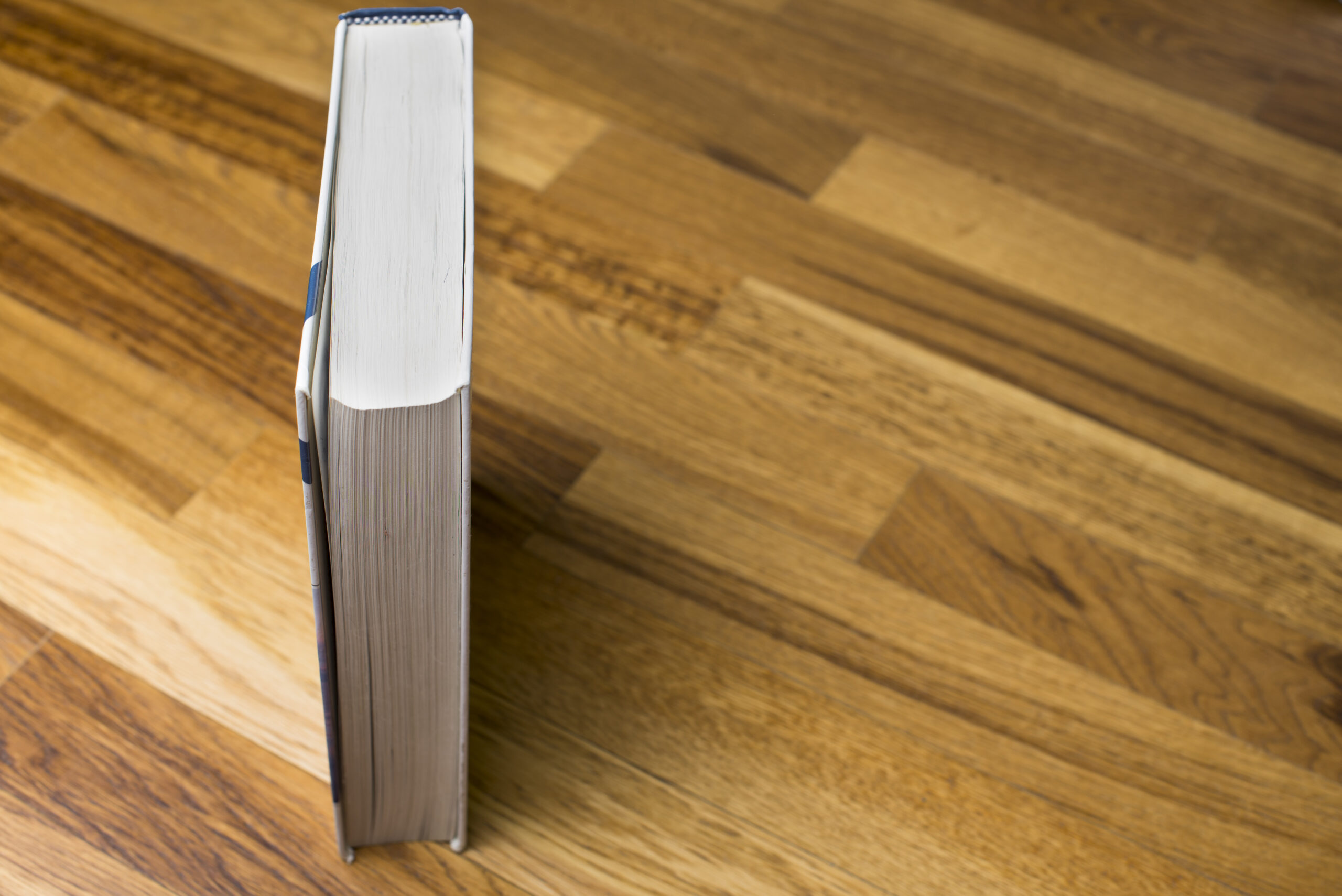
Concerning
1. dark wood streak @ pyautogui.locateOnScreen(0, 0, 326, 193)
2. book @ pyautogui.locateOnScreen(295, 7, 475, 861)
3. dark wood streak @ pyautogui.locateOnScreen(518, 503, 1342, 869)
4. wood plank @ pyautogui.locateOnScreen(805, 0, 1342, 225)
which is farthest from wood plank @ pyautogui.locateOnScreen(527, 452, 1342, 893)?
wood plank @ pyautogui.locateOnScreen(805, 0, 1342, 225)

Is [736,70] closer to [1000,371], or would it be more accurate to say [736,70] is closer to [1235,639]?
[1000,371]

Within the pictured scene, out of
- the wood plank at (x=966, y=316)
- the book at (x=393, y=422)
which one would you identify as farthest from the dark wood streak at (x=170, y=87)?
the book at (x=393, y=422)

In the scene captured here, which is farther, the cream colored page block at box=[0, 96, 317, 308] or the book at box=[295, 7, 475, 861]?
the cream colored page block at box=[0, 96, 317, 308]

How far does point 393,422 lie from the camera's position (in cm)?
52

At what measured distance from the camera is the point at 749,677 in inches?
30.3

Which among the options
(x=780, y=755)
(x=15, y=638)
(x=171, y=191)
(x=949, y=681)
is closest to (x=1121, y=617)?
(x=949, y=681)

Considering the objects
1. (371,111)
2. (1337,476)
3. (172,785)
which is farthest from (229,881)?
(1337,476)

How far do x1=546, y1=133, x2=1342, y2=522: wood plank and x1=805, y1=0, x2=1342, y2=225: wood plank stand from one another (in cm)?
26

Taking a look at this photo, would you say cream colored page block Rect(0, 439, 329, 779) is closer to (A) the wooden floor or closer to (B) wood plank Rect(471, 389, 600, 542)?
(A) the wooden floor

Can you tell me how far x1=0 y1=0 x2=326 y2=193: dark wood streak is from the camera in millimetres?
1095

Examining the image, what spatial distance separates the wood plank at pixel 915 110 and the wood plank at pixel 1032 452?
263 mm

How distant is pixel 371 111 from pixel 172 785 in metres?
0.38

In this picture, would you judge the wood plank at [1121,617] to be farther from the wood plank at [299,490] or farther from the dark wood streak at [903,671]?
the wood plank at [299,490]

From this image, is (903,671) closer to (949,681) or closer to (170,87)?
(949,681)
